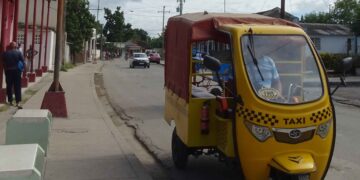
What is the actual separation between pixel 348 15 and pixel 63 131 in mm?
80831

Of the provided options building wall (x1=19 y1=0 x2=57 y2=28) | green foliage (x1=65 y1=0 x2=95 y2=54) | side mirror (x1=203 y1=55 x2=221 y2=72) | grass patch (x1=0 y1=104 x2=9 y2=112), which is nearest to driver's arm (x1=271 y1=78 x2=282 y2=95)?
side mirror (x1=203 y1=55 x2=221 y2=72)

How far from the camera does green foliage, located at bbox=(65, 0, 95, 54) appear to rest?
166 ft

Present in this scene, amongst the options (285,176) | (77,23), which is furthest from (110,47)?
(285,176)

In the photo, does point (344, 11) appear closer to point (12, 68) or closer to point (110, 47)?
point (110, 47)

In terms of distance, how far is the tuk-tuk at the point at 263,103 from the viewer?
19.2 ft

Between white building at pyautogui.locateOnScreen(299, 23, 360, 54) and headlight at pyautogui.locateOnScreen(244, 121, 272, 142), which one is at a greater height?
white building at pyautogui.locateOnScreen(299, 23, 360, 54)

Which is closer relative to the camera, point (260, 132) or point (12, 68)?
point (260, 132)

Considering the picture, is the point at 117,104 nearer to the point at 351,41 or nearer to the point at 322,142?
the point at 322,142

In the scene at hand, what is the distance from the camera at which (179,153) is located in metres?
8.34

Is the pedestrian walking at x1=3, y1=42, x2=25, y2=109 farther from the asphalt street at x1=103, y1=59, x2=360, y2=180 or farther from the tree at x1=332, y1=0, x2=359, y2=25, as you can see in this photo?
the tree at x1=332, y1=0, x2=359, y2=25

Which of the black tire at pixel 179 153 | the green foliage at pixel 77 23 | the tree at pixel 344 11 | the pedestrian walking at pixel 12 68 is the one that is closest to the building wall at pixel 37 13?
the green foliage at pixel 77 23

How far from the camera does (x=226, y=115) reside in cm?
635

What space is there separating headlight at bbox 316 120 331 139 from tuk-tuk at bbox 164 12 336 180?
1 centimetres

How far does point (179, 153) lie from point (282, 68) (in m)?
2.66
